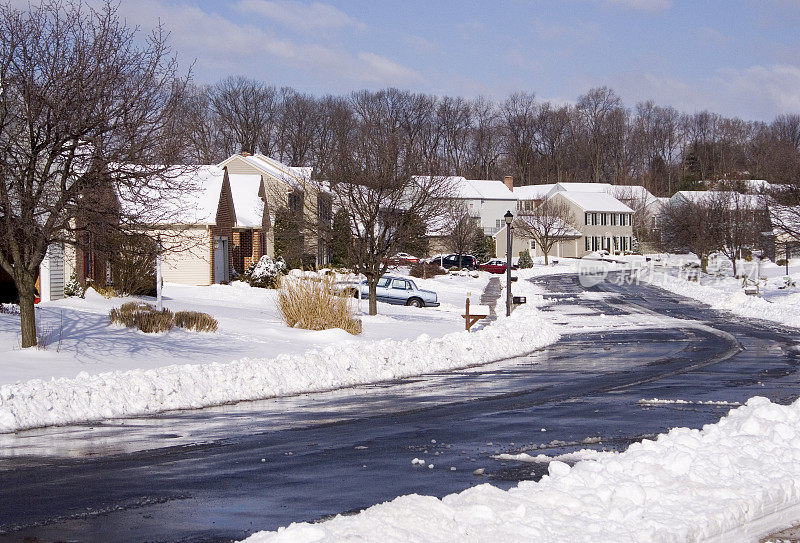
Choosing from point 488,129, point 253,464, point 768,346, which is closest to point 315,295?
point 768,346

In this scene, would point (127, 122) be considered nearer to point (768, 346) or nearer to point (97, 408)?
point (97, 408)

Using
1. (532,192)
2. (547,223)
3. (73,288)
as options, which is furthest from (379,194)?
(532,192)

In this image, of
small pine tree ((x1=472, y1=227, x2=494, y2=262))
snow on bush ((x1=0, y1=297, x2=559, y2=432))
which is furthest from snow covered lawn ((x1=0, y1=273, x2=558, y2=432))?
small pine tree ((x1=472, y1=227, x2=494, y2=262))

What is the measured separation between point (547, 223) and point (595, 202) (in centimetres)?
1741

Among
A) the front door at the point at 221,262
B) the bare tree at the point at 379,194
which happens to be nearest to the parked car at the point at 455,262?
the front door at the point at 221,262

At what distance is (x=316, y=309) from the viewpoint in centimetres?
2630

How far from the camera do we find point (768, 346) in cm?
2523

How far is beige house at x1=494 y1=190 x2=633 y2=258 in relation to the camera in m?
107

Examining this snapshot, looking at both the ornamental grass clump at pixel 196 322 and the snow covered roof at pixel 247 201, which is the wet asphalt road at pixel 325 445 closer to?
the ornamental grass clump at pixel 196 322

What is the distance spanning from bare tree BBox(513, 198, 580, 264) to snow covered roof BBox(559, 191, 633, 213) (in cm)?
691

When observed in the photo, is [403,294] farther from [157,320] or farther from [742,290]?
[742,290]

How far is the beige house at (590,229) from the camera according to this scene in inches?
4205

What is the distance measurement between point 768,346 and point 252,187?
123 feet

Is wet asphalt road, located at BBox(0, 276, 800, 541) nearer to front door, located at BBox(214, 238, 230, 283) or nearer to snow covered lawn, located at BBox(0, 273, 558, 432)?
snow covered lawn, located at BBox(0, 273, 558, 432)
